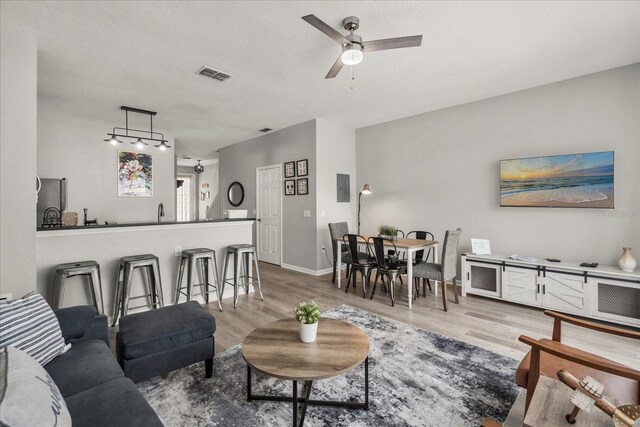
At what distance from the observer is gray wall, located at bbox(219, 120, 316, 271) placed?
5.44m

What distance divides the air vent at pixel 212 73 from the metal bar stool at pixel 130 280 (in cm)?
217

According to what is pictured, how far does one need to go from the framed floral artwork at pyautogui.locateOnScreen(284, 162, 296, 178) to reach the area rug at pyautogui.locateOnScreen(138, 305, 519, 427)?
3.70 metres

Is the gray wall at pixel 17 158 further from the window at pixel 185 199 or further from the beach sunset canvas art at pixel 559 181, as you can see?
the window at pixel 185 199

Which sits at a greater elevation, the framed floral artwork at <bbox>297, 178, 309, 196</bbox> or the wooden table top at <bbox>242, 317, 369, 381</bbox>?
the framed floral artwork at <bbox>297, 178, 309, 196</bbox>

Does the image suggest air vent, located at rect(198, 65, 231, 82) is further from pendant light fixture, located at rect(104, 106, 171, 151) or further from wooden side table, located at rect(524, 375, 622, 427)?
wooden side table, located at rect(524, 375, 622, 427)

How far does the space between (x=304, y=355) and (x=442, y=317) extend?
2258 millimetres

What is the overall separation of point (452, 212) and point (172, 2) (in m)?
4.40

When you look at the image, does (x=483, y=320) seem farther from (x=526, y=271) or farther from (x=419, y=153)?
(x=419, y=153)

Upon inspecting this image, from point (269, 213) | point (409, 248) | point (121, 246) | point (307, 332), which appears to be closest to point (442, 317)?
point (409, 248)

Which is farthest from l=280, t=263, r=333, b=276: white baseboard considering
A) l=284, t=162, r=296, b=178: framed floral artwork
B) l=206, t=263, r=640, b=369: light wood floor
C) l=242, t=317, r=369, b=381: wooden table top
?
l=242, t=317, r=369, b=381: wooden table top

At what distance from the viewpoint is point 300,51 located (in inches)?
116

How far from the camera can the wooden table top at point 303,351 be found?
5.26 feet

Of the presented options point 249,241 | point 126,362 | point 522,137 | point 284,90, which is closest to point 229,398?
point 126,362

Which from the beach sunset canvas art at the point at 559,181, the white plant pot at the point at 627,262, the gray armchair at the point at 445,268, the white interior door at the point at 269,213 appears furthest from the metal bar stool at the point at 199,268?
the white plant pot at the point at 627,262
